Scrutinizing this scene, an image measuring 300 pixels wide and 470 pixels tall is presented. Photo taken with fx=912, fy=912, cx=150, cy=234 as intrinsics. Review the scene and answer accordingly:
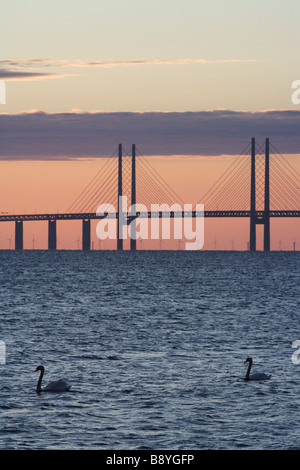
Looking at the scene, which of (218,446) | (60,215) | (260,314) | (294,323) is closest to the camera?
(218,446)

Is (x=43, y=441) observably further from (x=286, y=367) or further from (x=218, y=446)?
(x=286, y=367)

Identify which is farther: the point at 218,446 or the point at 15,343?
the point at 15,343

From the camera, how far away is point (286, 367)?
2992 centimetres

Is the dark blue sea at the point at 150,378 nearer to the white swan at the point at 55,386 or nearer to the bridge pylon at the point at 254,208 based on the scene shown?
the white swan at the point at 55,386

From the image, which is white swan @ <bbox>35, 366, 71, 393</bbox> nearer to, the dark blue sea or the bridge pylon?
the dark blue sea

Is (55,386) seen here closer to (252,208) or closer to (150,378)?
(150,378)

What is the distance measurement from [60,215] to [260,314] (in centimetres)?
13866

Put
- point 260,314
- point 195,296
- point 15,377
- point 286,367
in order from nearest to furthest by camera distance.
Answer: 1. point 15,377
2. point 286,367
3. point 260,314
4. point 195,296

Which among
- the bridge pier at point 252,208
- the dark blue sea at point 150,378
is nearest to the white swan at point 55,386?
the dark blue sea at point 150,378

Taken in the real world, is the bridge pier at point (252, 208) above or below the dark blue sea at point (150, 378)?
above

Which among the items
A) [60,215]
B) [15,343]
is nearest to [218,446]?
[15,343]

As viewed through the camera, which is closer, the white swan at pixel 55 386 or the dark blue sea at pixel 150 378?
the dark blue sea at pixel 150 378

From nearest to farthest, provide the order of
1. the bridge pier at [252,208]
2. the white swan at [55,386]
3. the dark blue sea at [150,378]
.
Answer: the dark blue sea at [150,378] → the white swan at [55,386] → the bridge pier at [252,208]

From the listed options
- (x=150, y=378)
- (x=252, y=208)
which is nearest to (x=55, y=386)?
(x=150, y=378)
